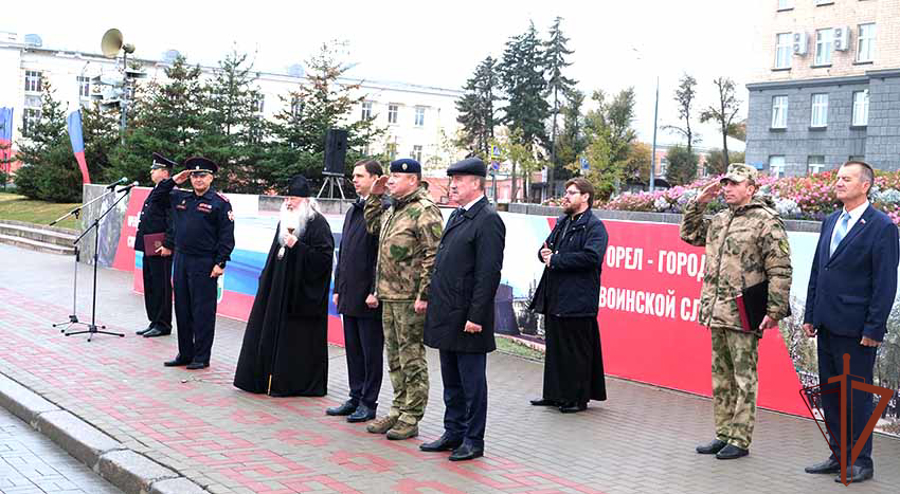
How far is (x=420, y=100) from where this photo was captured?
314 ft

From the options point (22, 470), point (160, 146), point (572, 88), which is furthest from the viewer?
point (572, 88)

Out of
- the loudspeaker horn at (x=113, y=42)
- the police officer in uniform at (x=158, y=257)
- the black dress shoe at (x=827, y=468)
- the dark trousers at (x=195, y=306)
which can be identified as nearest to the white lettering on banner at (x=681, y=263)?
the black dress shoe at (x=827, y=468)

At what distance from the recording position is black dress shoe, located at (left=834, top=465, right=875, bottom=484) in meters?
6.59

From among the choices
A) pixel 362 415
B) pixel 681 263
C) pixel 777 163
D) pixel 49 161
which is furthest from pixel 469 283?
pixel 777 163

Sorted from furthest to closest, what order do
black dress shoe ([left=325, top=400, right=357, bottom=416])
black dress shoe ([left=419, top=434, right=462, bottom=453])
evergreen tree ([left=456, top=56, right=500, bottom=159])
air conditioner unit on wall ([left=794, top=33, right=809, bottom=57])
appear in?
evergreen tree ([left=456, top=56, right=500, bottom=159])
air conditioner unit on wall ([left=794, top=33, right=809, bottom=57])
black dress shoe ([left=325, top=400, right=357, bottom=416])
black dress shoe ([left=419, top=434, right=462, bottom=453])

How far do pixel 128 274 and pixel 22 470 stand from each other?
Answer: 49.4ft

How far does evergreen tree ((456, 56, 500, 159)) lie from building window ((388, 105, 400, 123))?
469 inches

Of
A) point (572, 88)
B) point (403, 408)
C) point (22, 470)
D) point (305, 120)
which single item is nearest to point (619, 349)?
point (403, 408)

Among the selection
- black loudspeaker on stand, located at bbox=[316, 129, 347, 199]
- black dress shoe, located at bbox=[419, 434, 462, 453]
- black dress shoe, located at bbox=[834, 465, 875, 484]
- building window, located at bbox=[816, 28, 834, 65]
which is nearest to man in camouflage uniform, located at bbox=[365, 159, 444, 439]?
black dress shoe, located at bbox=[419, 434, 462, 453]

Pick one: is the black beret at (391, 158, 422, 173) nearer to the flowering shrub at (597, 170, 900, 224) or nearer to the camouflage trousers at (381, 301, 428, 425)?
the camouflage trousers at (381, 301, 428, 425)

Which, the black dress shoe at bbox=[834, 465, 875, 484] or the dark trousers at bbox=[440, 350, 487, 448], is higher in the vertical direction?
the dark trousers at bbox=[440, 350, 487, 448]

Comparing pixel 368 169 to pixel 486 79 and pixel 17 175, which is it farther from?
pixel 486 79

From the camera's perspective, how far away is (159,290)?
12.6m

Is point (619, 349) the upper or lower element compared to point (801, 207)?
lower
